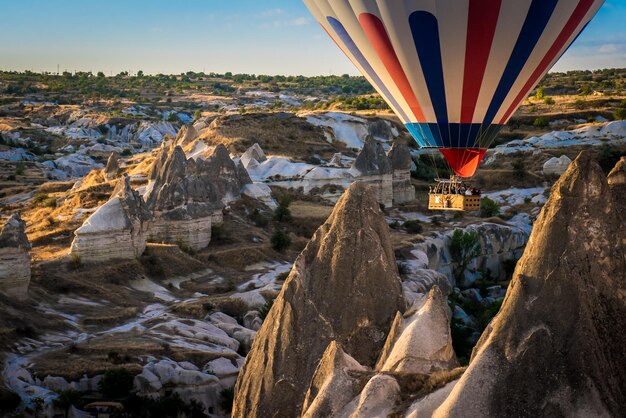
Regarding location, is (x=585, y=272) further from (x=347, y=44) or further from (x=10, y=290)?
(x=10, y=290)

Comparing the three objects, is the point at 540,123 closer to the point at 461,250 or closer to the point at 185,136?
the point at 185,136

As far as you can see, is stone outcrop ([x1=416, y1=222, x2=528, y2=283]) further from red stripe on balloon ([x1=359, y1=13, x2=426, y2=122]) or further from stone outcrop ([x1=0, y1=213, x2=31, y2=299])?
stone outcrop ([x1=0, y1=213, x2=31, y2=299])

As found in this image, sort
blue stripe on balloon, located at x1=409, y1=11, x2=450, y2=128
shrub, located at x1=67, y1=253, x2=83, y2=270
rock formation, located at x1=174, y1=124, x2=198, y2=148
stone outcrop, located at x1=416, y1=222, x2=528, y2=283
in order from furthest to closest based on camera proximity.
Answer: rock formation, located at x1=174, y1=124, x2=198, y2=148 → stone outcrop, located at x1=416, y1=222, x2=528, y2=283 → shrub, located at x1=67, y1=253, x2=83, y2=270 → blue stripe on balloon, located at x1=409, y1=11, x2=450, y2=128

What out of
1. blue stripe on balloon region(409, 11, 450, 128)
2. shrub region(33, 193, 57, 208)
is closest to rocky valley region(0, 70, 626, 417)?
shrub region(33, 193, 57, 208)

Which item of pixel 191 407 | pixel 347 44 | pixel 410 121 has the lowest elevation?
pixel 191 407

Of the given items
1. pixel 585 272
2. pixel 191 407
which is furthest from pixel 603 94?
pixel 585 272

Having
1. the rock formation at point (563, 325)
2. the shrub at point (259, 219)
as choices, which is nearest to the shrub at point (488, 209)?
the shrub at point (259, 219)
